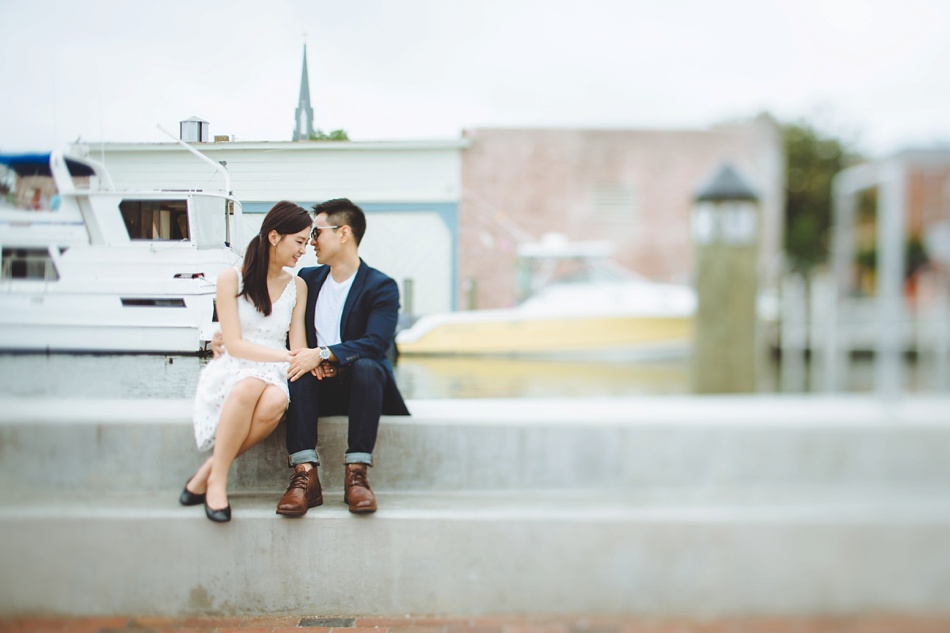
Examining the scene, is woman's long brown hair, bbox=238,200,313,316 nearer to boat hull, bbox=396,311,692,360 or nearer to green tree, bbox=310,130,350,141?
green tree, bbox=310,130,350,141

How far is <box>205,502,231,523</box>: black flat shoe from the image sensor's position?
2.44 meters

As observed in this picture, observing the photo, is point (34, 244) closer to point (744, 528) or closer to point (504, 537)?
point (504, 537)

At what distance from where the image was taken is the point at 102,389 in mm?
3027

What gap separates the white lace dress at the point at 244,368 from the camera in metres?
2.55

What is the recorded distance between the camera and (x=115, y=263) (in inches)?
119

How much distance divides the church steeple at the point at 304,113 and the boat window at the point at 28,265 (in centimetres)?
118

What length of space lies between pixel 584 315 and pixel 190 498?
322 cm

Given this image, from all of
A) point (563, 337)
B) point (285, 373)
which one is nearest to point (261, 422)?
point (285, 373)

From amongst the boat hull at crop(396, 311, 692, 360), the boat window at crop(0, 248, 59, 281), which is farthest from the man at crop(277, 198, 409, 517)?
the boat window at crop(0, 248, 59, 281)

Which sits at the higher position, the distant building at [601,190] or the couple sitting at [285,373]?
the distant building at [601,190]

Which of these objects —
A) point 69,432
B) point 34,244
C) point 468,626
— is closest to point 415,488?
point 468,626

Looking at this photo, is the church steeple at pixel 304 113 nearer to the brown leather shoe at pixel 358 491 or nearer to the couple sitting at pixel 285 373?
the couple sitting at pixel 285 373

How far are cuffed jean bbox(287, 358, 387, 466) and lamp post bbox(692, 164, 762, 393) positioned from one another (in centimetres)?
190

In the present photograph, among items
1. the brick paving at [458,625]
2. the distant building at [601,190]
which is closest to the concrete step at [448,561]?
the brick paving at [458,625]
